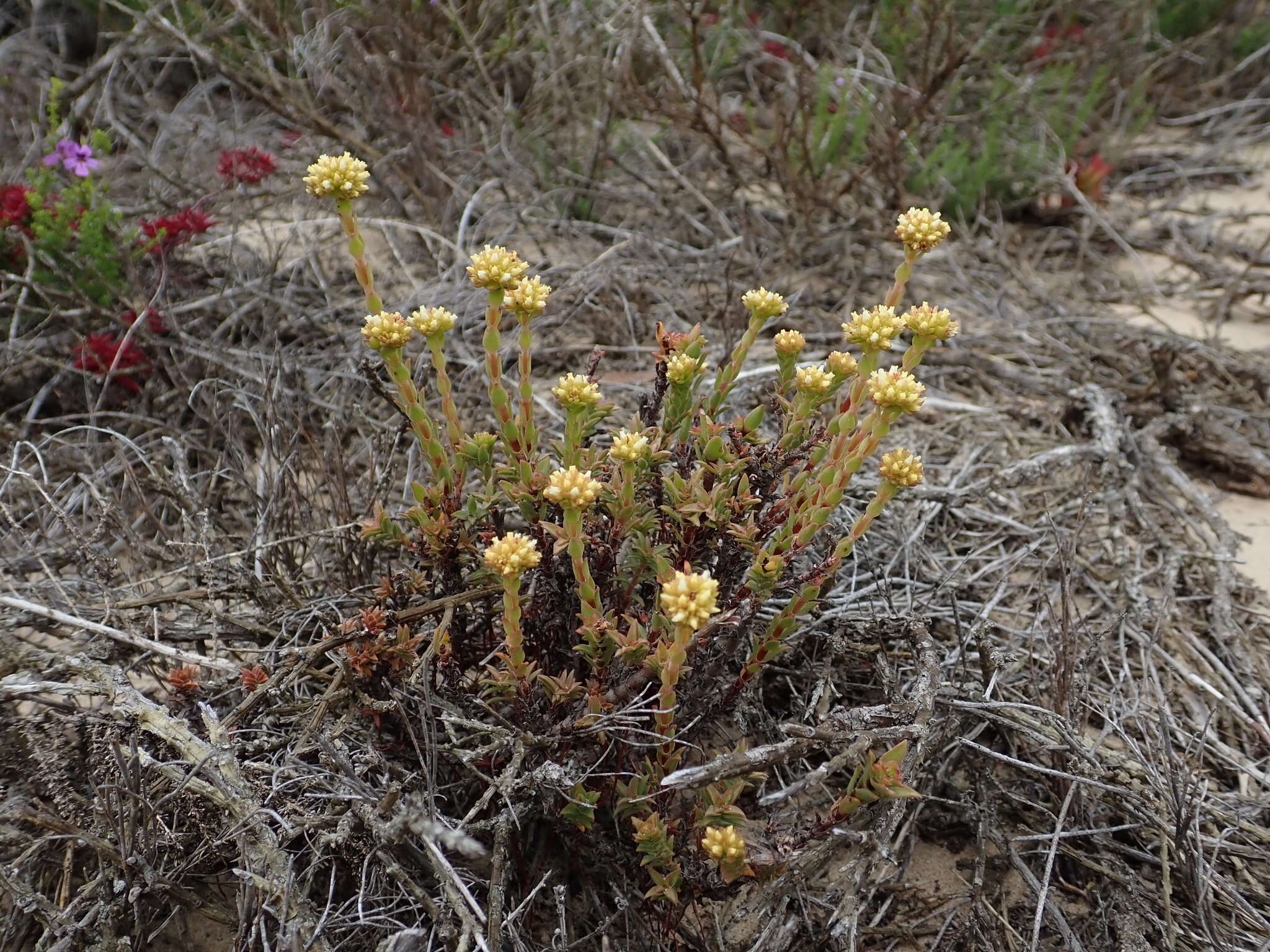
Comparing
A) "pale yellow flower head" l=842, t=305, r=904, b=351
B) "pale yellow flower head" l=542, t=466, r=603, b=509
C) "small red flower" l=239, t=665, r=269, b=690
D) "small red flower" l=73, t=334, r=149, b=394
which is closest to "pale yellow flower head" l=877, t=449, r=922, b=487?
"pale yellow flower head" l=842, t=305, r=904, b=351

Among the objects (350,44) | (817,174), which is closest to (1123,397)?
(817,174)

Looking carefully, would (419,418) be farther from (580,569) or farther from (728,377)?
(728,377)

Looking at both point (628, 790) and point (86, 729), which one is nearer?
point (628, 790)

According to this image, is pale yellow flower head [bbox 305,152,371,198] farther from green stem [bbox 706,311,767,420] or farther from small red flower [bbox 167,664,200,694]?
small red flower [bbox 167,664,200,694]

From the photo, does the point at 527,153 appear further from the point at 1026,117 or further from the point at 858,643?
the point at 858,643

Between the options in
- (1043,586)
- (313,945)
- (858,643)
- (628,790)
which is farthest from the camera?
(1043,586)

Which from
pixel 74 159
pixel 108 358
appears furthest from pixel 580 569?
pixel 74 159
